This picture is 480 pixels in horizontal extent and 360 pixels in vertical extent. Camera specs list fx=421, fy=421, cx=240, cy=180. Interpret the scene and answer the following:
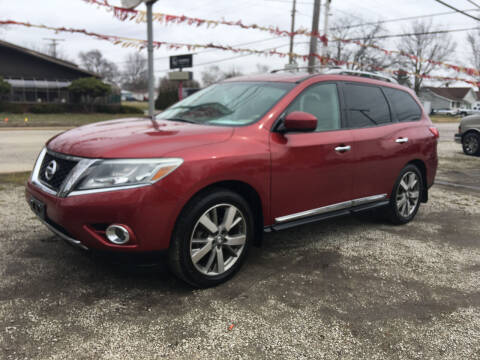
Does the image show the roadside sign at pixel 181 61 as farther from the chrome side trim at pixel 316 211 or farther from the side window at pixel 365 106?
the chrome side trim at pixel 316 211

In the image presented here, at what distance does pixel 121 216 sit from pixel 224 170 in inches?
32.0

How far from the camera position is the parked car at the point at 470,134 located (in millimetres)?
12656

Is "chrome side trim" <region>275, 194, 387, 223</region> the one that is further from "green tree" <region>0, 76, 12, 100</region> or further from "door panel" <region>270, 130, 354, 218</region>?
"green tree" <region>0, 76, 12, 100</region>

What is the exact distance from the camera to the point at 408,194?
16.9 feet

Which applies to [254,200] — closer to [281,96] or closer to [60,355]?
[281,96]

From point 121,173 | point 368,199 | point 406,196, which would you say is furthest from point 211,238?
point 406,196

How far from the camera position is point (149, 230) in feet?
9.33

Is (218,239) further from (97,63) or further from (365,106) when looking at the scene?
(97,63)

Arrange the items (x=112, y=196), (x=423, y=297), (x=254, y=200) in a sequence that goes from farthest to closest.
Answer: (x=254, y=200) → (x=423, y=297) → (x=112, y=196)

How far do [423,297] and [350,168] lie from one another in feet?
4.62

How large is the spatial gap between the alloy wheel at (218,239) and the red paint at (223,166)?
0.78ft

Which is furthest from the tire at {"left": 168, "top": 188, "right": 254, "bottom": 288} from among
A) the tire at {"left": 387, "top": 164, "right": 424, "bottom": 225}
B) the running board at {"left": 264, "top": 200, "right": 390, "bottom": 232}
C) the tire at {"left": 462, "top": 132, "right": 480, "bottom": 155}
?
the tire at {"left": 462, "top": 132, "right": 480, "bottom": 155}

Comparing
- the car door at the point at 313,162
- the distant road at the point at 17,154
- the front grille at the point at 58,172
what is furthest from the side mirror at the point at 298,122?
the distant road at the point at 17,154

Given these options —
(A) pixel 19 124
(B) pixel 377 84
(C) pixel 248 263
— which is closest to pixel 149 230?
(C) pixel 248 263
